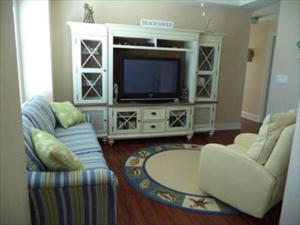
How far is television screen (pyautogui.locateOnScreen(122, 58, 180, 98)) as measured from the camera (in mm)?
3823

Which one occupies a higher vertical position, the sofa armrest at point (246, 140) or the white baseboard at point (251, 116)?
the sofa armrest at point (246, 140)

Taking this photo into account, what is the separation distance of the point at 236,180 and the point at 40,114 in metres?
2.02

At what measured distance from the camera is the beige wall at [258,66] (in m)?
5.45

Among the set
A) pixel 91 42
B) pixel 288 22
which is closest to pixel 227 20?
pixel 288 22

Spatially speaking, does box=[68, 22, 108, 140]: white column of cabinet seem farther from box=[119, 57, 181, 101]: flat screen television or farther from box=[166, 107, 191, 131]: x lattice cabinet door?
box=[166, 107, 191, 131]: x lattice cabinet door

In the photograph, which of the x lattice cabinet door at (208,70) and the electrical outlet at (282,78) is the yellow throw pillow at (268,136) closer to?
→ the electrical outlet at (282,78)

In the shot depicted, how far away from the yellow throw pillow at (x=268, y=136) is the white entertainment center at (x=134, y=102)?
6.68 feet

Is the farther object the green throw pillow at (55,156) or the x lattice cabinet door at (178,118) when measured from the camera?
the x lattice cabinet door at (178,118)

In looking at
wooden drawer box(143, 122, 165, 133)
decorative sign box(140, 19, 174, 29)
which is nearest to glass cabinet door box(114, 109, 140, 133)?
wooden drawer box(143, 122, 165, 133)

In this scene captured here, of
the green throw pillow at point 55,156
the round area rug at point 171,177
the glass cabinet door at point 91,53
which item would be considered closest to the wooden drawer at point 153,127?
the round area rug at point 171,177

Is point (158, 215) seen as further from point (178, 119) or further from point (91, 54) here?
point (91, 54)

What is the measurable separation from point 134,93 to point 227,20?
90.4 inches

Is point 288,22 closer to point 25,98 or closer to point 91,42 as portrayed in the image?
point 91,42

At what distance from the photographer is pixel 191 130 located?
4223 mm
